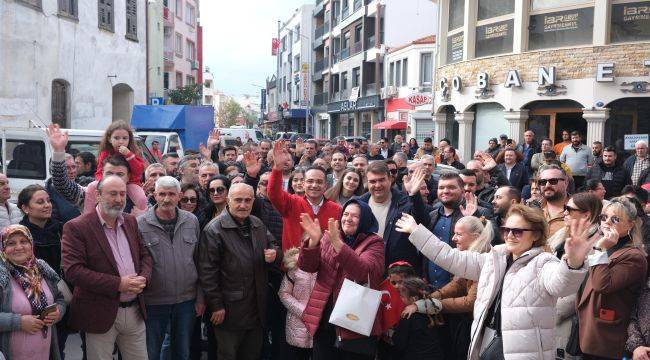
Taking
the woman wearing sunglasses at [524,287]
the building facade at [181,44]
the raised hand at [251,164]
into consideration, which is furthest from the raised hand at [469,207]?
the building facade at [181,44]

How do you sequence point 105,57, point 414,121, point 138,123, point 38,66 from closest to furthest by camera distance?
point 38,66, point 138,123, point 105,57, point 414,121

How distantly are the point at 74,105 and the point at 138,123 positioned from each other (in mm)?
2798

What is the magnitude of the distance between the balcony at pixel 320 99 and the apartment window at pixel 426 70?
18290 millimetres

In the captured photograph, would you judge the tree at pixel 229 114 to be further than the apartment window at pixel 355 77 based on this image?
Yes

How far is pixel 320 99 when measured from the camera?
49.3 metres

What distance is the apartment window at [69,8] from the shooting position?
721 inches

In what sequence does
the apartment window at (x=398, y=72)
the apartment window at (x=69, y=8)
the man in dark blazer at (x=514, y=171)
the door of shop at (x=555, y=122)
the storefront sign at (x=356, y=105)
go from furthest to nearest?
the storefront sign at (x=356, y=105) < the apartment window at (x=398, y=72) < the apartment window at (x=69, y=8) < the door of shop at (x=555, y=122) < the man in dark blazer at (x=514, y=171)

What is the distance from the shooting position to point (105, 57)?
69.0 feet

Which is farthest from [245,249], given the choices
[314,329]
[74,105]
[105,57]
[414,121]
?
[414,121]

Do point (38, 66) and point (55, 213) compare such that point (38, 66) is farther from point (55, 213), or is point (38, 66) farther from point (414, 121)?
point (414, 121)

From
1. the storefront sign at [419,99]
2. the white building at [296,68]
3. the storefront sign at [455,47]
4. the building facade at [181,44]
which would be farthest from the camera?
the white building at [296,68]

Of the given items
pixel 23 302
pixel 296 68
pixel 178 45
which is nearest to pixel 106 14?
pixel 23 302

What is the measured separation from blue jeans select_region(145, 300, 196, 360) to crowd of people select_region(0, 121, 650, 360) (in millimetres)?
12

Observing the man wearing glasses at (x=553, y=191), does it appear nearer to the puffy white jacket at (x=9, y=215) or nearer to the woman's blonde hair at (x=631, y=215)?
the woman's blonde hair at (x=631, y=215)
